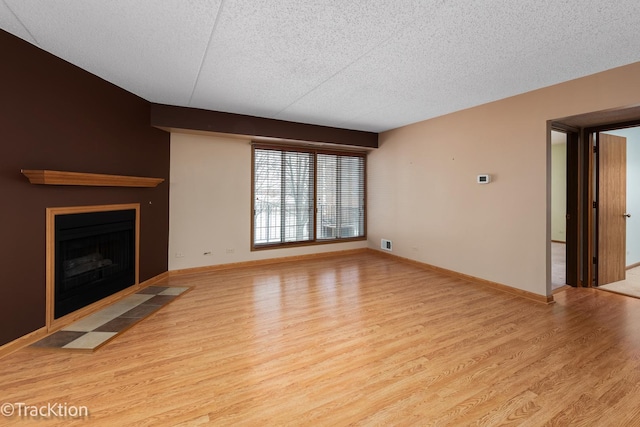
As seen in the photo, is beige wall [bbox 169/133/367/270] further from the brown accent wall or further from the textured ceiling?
the textured ceiling

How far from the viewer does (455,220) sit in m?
4.54

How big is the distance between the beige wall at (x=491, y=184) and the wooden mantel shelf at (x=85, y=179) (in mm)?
4266

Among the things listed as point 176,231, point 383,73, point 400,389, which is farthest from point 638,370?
point 176,231

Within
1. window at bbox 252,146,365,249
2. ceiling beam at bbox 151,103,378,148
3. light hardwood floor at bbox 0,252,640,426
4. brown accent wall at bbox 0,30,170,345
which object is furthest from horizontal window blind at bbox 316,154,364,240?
brown accent wall at bbox 0,30,170,345

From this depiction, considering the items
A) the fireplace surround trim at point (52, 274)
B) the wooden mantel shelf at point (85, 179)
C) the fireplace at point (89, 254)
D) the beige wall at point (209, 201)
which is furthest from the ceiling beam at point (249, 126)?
the fireplace surround trim at point (52, 274)

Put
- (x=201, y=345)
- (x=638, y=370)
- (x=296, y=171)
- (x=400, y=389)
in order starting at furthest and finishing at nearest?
(x=296, y=171) → (x=201, y=345) → (x=638, y=370) → (x=400, y=389)

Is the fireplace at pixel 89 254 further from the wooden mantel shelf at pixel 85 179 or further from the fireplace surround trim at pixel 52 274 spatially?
the wooden mantel shelf at pixel 85 179

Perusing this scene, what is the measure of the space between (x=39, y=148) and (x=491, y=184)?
204 inches

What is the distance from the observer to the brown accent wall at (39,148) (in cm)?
234

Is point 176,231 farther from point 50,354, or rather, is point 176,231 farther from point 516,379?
point 516,379

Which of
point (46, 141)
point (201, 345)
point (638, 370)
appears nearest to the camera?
point (638, 370)

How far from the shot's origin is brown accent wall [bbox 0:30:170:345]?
7.68 ft

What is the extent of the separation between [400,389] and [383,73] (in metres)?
2.93

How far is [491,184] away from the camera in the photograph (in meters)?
4.01
